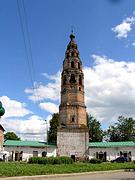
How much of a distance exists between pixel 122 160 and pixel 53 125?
919 inches

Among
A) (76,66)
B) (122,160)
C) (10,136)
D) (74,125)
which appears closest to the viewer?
(122,160)

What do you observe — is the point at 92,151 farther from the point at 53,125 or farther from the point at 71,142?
the point at 53,125

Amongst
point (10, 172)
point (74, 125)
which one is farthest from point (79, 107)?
point (10, 172)

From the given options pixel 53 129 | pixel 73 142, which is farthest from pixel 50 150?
pixel 53 129

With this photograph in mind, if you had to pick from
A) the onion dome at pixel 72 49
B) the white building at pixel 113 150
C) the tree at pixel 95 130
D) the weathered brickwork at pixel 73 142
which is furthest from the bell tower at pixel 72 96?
the tree at pixel 95 130

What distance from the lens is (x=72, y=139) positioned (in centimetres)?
5003

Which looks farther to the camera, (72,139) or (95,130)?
(95,130)

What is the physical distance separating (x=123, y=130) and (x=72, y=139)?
2512 centimetres

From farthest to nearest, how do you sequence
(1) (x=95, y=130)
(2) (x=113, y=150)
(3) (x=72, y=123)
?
(1) (x=95, y=130), (2) (x=113, y=150), (3) (x=72, y=123)

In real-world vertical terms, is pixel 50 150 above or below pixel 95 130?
below

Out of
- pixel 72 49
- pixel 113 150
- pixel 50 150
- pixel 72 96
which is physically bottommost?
pixel 113 150

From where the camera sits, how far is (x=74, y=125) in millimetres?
49844

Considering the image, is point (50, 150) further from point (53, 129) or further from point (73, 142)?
point (53, 129)

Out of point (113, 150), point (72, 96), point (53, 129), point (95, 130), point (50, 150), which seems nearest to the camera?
point (50, 150)
